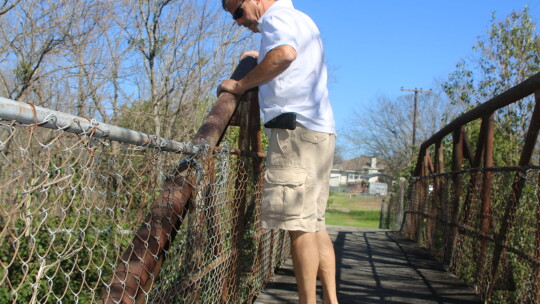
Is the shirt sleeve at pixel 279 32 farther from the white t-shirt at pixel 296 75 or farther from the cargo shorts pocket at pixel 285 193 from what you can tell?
the cargo shorts pocket at pixel 285 193

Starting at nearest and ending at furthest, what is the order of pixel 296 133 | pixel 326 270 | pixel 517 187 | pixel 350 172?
pixel 296 133 < pixel 326 270 < pixel 517 187 < pixel 350 172

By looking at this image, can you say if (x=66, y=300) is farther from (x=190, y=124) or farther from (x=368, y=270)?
(x=190, y=124)

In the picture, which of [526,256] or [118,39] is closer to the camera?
[526,256]

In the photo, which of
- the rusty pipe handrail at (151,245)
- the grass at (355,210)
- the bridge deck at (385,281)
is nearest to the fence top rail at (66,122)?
the rusty pipe handrail at (151,245)

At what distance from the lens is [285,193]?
236 centimetres

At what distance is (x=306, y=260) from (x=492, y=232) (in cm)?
188

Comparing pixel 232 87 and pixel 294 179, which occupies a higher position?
pixel 232 87

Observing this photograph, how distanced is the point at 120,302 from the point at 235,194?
121 cm

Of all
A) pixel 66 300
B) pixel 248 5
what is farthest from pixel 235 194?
pixel 66 300

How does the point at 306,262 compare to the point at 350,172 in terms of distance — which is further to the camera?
the point at 350,172

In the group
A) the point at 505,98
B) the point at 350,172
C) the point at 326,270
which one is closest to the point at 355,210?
the point at 350,172

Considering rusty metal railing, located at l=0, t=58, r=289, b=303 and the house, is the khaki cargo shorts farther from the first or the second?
the house

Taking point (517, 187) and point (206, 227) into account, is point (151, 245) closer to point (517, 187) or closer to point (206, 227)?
point (206, 227)

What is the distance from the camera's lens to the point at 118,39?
26.7 ft
